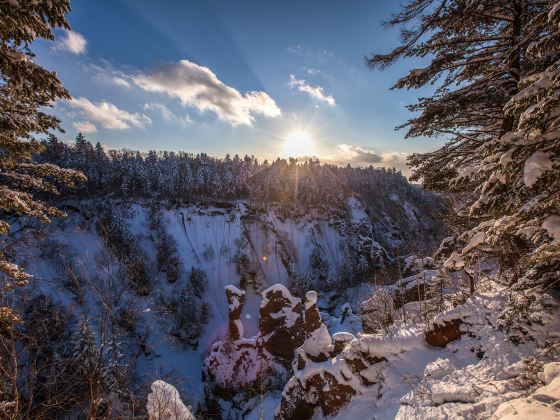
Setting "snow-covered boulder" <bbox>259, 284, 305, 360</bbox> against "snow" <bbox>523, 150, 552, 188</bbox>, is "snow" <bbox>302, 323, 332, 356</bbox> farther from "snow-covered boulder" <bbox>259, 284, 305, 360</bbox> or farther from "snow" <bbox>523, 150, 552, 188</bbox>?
"snow-covered boulder" <bbox>259, 284, 305, 360</bbox>

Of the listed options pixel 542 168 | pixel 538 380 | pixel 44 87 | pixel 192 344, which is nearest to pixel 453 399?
pixel 538 380

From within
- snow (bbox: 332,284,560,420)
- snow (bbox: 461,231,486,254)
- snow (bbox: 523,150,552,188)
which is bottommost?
snow (bbox: 332,284,560,420)

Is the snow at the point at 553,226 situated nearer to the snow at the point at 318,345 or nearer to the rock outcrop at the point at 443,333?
the rock outcrop at the point at 443,333

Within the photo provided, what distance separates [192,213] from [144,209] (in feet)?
31.0

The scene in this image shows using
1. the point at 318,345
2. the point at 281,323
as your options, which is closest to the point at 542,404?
the point at 318,345

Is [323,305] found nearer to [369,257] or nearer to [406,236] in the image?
[369,257]

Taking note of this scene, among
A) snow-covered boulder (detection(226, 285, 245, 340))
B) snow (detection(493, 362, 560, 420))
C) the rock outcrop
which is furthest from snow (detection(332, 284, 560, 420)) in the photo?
snow-covered boulder (detection(226, 285, 245, 340))

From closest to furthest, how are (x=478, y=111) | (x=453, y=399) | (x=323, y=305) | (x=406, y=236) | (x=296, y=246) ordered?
(x=453, y=399)
(x=478, y=111)
(x=323, y=305)
(x=296, y=246)
(x=406, y=236)

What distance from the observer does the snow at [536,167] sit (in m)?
2.96

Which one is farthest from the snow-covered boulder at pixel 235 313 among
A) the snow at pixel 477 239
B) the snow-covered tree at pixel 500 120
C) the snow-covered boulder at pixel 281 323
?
the snow at pixel 477 239

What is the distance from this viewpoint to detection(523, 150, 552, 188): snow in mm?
2961

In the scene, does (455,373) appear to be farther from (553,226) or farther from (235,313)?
(235,313)

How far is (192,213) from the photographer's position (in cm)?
6244

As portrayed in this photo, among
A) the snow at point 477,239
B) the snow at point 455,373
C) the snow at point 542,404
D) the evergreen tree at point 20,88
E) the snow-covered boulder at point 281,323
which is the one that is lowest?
the snow-covered boulder at point 281,323
